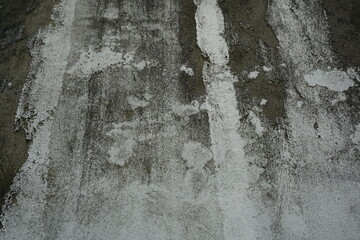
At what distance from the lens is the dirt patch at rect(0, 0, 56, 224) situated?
245 cm

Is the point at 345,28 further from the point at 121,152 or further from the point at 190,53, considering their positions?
the point at 121,152

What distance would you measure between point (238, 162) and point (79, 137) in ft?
3.99

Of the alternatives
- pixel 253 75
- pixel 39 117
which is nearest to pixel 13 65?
pixel 39 117

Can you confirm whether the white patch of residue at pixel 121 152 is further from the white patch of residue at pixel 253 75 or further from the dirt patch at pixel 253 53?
the white patch of residue at pixel 253 75

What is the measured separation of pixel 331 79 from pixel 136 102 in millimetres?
1600

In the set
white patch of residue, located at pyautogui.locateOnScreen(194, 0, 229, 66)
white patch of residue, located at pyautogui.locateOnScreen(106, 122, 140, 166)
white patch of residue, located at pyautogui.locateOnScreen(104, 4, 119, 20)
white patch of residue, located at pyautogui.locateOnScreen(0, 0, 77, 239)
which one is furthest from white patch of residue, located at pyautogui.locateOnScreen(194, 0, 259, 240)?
white patch of residue, located at pyautogui.locateOnScreen(0, 0, 77, 239)

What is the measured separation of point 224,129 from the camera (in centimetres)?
256

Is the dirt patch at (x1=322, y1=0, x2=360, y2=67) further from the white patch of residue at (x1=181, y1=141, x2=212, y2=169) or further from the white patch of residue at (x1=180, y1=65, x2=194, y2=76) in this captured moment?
the white patch of residue at (x1=181, y1=141, x2=212, y2=169)

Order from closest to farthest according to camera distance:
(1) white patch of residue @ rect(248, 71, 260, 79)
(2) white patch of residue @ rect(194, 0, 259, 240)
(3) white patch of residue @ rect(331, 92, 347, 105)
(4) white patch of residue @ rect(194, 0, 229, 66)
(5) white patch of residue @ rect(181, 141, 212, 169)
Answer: (2) white patch of residue @ rect(194, 0, 259, 240), (5) white patch of residue @ rect(181, 141, 212, 169), (3) white patch of residue @ rect(331, 92, 347, 105), (1) white patch of residue @ rect(248, 71, 260, 79), (4) white patch of residue @ rect(194, 0, 229, 66)

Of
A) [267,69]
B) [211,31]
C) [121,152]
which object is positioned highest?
[211,31]

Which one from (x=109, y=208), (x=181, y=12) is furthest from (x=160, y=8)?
(x=109, y=208)

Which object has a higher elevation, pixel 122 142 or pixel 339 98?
pixel 339 98

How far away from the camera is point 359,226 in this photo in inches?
86.5

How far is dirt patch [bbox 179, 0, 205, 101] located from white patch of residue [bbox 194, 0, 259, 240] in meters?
0.04
